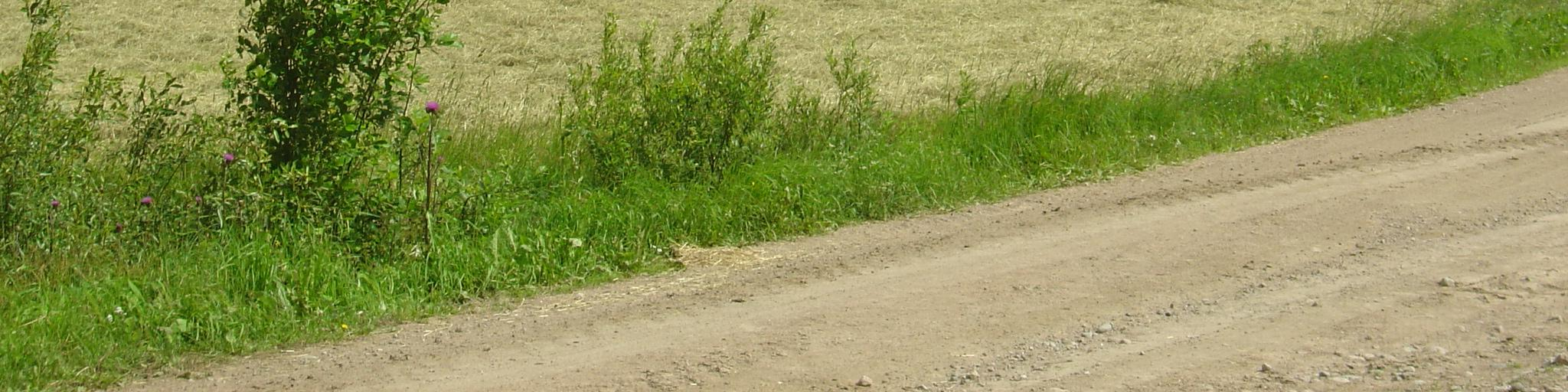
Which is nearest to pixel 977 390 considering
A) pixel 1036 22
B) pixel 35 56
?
pixel 35 56

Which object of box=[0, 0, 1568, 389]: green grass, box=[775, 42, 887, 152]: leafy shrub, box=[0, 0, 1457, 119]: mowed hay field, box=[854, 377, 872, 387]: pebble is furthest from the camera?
box=[0, 0, 1457, 119]: mowed hay field

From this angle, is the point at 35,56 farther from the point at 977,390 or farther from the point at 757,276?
the point at 977,390

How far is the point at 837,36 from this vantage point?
16844 millimetres

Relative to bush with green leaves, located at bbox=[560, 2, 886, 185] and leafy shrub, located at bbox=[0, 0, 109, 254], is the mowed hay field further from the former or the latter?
leafy shrub, located at bbox=[0, 0, 109, 254]

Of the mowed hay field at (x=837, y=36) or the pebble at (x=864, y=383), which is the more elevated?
the pebble at (x=864, y=383)

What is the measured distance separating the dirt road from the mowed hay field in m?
4.33

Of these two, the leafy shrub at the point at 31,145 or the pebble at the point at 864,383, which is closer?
the pebble at the point at 864,383

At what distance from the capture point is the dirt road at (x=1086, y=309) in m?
5.46

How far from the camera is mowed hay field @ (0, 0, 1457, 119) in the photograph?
1359 cm

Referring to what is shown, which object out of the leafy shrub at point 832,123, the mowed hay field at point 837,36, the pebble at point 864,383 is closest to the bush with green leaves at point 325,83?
the leafy shrub at point 832,123

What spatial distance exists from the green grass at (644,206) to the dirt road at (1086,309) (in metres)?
0.25

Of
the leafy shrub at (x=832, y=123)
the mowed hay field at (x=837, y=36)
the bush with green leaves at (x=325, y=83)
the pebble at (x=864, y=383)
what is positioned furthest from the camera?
the mowed hay field at (x=837, y=36)

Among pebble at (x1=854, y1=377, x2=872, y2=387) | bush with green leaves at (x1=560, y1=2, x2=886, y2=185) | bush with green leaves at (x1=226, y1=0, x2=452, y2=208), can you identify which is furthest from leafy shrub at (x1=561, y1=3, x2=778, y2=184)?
pebble at (x1=854, y1=377, x2=872, y2=387)

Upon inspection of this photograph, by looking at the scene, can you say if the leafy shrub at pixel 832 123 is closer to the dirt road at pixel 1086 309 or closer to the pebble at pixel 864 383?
the dirt road at pixel 1086 309
